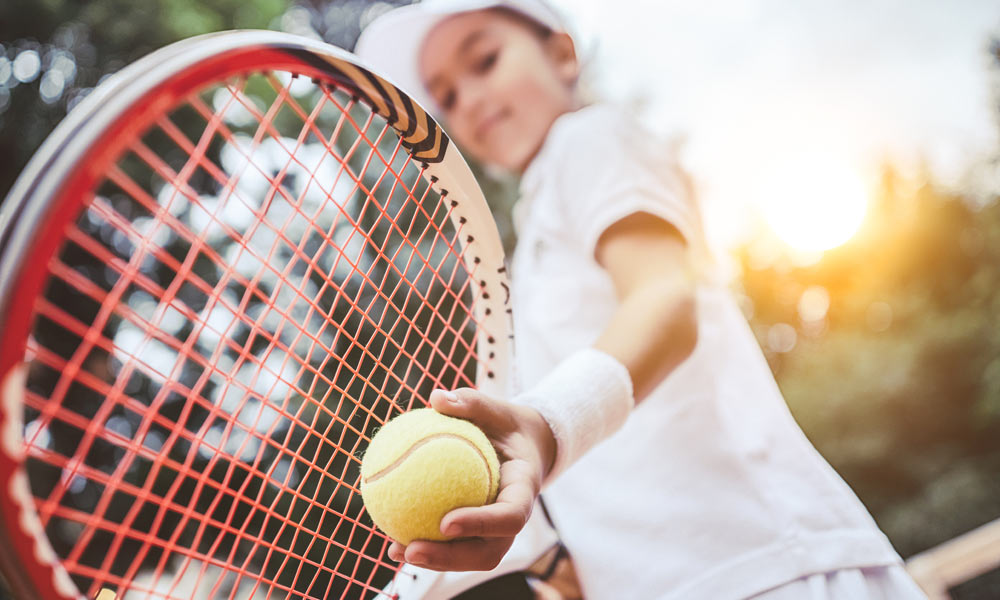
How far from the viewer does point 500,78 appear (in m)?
1.32

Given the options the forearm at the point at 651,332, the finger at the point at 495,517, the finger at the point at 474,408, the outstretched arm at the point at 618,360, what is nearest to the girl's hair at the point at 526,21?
the outstretched arm at the point at 618,360

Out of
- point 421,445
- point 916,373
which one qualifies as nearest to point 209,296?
point 421,445

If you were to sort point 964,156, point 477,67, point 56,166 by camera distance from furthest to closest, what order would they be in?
1. point 964,156
2. point 477,67
3. point 56,166

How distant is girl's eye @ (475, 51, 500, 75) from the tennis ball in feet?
2.83

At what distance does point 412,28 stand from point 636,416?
0.94m

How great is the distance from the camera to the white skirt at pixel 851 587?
34.6 inches

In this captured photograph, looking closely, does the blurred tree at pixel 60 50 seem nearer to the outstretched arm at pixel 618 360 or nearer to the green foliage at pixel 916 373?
the outstretched arm at pixel 618 360

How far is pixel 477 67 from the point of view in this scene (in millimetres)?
1367

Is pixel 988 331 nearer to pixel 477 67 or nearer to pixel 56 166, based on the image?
pixel 477 67

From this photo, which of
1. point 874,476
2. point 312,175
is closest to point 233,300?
point 312,175

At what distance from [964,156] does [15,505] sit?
11.2 m

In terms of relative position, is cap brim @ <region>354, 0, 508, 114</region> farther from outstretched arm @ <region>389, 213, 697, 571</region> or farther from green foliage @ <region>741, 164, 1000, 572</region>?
green foliage @ <region>741, 164, 1000, 572</region>

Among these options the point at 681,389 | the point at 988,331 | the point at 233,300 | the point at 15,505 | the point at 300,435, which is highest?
the point at 15,505

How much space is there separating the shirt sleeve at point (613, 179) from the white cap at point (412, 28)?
352 millimetres
